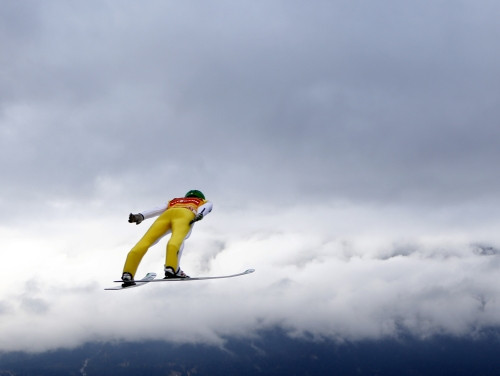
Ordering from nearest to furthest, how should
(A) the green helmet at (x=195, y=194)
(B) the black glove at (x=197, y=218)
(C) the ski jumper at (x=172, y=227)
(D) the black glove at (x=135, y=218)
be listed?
(C) the ski jumper at (x=172, y=227) < (D) the black glove at (x=135, y=218) < (B) the black glove at (x=197, y=218) < (A) the green helmet at (x=195, y=194)

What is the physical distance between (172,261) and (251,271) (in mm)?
2890

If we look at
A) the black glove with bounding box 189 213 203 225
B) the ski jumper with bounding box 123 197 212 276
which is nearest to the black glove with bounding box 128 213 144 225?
the ski jumper with bounding box 123 197 212 276

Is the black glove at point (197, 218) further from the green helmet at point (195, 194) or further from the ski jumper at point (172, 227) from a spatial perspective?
the green helmet at point (195, 194)

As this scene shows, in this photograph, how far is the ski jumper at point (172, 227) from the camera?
14.9m

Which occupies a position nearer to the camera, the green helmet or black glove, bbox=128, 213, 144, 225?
black glove, bbox=128, 213, 144, 225

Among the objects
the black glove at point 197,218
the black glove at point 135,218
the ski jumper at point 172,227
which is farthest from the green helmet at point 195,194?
the black glove at point 135,218

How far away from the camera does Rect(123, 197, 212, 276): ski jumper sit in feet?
49.0

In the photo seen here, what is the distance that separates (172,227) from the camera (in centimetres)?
1609

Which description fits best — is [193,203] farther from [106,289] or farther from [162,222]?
[106,289]

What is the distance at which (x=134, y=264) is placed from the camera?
15016 millimetres

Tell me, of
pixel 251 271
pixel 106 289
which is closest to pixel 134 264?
pixel 106 289

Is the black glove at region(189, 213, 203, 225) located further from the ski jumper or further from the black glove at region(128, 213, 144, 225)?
the black glove at region(128, 213, 144, 225)

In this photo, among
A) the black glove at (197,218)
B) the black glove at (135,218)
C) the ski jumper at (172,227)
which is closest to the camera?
the ski jumper at (172,227)

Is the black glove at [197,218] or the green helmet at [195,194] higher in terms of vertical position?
the green helmet at [195,194]
